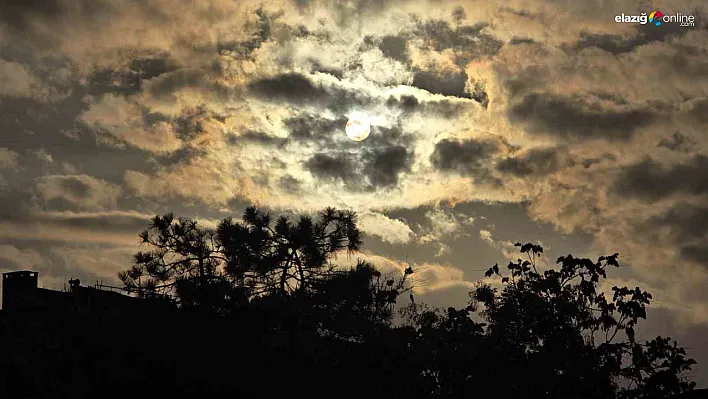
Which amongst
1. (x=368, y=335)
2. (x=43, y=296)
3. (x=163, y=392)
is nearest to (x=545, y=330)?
(x=368, y=335)

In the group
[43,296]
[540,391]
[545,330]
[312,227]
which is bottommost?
[540,391]

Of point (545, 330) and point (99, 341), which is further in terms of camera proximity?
point (99, 341)

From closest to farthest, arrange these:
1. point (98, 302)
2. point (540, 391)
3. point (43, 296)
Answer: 1. point (540, 391)
2. point (98, 302)
3. point (43, 296)

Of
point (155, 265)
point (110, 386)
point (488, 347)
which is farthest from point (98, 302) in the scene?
point (488, 347)

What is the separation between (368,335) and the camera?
111 feet

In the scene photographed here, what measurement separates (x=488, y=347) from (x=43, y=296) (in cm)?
2180

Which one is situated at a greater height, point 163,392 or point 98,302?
point 98,302

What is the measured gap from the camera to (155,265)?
120ft

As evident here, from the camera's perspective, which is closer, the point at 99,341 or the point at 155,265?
the point at 99,341

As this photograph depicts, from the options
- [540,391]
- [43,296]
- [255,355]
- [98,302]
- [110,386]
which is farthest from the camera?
[43,296]

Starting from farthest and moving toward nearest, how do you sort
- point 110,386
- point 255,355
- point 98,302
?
point 98,302 → point 255,355 → point 110,386

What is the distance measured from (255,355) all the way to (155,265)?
692cm

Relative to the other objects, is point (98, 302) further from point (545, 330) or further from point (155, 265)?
point (545, 330)

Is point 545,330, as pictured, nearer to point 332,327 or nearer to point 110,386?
point 332,327
